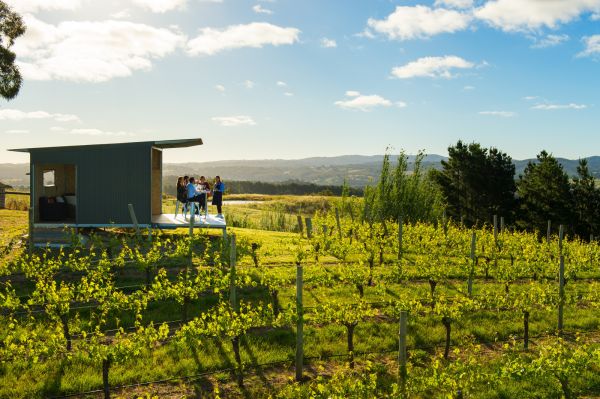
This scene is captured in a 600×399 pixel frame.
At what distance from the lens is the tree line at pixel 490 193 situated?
110 feet

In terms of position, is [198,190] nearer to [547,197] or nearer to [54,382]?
[54,382]

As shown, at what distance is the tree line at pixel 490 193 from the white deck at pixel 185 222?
12952 mm

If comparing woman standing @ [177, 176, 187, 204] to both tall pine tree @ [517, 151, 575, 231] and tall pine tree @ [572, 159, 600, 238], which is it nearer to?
tall pine tree @ [517, 151, 575, 231]

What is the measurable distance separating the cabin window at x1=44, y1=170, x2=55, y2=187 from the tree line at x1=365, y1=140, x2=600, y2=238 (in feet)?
61.9

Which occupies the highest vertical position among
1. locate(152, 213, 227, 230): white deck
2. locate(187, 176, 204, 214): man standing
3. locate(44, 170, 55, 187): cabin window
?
locate(44, 170, 55, 187): cabin window

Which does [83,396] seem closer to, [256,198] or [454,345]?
[454,345]

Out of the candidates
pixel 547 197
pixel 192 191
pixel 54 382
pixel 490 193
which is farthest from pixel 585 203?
pixel 54 382

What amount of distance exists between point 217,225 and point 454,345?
42.2ft

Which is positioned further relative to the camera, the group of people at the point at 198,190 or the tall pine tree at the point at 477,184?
the tall pine tree at the point at 477,184

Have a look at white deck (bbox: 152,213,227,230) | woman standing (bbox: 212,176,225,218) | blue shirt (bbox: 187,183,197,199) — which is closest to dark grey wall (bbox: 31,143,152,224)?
white deck (bbox: 152,213,227,230)

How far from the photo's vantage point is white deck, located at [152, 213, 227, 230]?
2216 cm

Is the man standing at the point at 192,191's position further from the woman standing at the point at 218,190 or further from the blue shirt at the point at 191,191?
the woman standing at the point at 218,190

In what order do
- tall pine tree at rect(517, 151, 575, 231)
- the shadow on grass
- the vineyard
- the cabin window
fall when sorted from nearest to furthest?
1. the vineyard
2. the shadow on grass
3. the cabin window
4. tall pine tree at rect(517, 151, 575, 231)

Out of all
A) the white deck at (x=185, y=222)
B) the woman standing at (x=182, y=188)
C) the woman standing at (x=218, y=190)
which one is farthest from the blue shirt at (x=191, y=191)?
the woman standing at (x=182, y=188)
